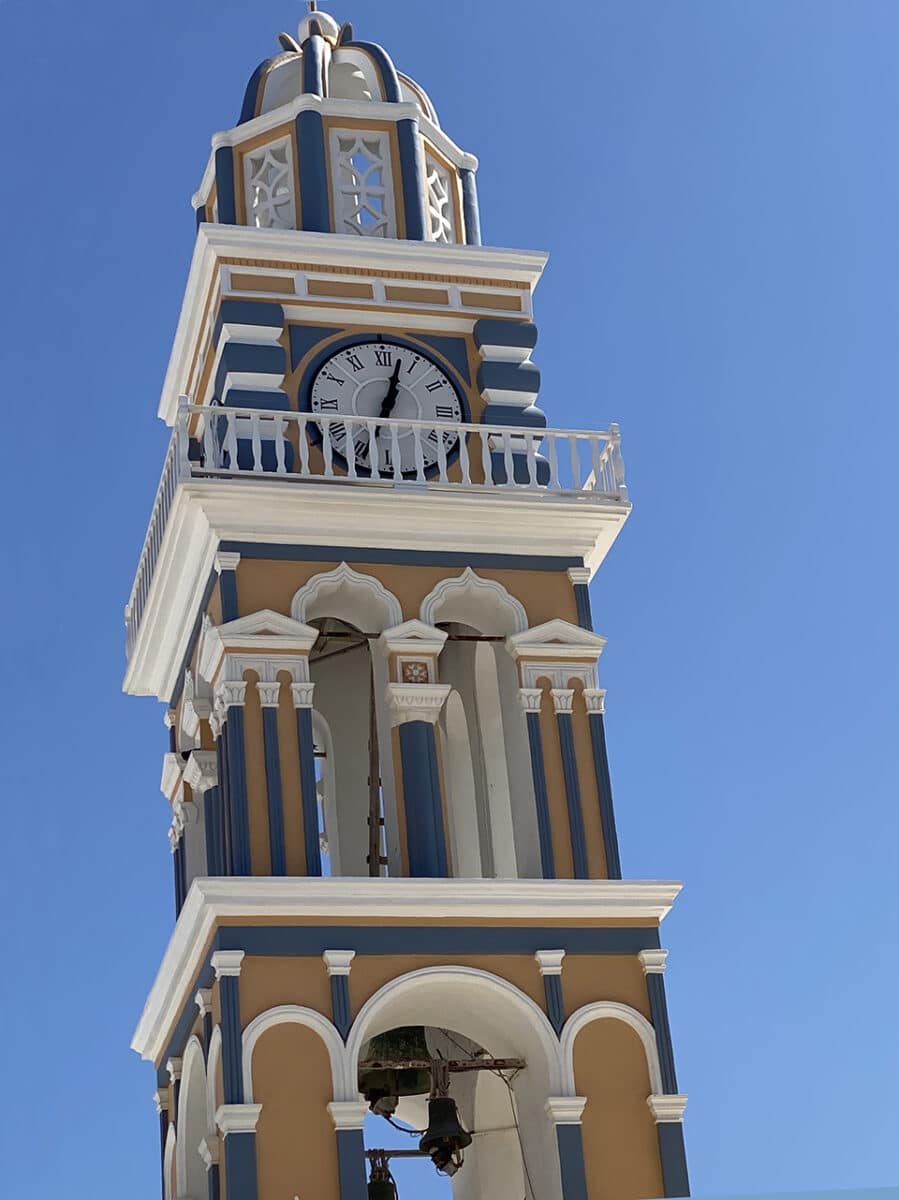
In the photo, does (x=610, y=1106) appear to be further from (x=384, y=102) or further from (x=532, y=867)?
(x=384, y=102)

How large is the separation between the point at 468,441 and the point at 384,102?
167 inches

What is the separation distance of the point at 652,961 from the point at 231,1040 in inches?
154

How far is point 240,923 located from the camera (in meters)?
23.6

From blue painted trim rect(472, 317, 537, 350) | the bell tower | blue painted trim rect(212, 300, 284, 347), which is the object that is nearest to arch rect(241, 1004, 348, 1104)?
the bell tower

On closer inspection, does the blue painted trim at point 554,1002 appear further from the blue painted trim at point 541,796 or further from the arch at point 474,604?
the arch at point 474,604

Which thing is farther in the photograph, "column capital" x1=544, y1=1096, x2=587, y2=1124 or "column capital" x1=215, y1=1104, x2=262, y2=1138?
"column capital" x1=544, y1=1096, x2=587, y2=1124

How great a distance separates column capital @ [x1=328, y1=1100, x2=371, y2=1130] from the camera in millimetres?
23125

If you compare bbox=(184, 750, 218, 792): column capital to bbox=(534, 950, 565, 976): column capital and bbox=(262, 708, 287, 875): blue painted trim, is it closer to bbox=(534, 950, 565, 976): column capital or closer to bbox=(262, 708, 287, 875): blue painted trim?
bbox=(262, 708, 287, 875): blue painted trim

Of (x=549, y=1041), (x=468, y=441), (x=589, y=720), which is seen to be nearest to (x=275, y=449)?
(x=468, y=441)

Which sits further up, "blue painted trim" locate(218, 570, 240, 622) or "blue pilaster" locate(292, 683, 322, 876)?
"blue painted trim" locate(218, 570, 240, 622)

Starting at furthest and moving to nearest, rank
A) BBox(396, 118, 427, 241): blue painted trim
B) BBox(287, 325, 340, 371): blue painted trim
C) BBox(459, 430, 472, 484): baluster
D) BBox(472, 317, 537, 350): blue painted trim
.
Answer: BBox(396, 118, 427, 241): blue painted trim < BBox(472, 317, 537, 350): blue painted trim < BBox(287, 325, 340, 371): blue painted trim < BBox(459, 430, 472, 484): baluster

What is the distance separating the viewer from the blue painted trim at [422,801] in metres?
24.8

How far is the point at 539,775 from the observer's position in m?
25.4

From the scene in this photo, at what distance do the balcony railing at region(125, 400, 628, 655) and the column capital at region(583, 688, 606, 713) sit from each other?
Result: 1.89 metres
